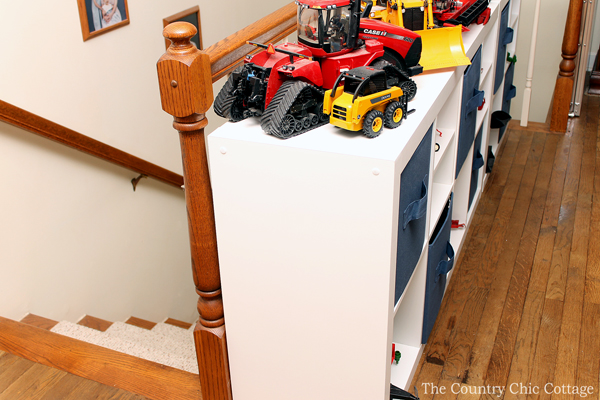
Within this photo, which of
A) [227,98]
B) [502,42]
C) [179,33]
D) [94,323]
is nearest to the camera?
[179,33]

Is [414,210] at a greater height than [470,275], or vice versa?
[414,210]

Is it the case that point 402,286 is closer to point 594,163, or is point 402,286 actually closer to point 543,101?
point 594,163

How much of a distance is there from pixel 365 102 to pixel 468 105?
2.96 ft

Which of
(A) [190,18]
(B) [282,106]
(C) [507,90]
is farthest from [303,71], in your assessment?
(C) [507,90]

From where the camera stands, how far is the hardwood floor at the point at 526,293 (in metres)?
1.87

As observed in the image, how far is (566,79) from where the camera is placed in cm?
338

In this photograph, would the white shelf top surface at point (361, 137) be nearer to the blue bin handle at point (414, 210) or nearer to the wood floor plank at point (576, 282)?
the blue bin handle at point (414, 210)

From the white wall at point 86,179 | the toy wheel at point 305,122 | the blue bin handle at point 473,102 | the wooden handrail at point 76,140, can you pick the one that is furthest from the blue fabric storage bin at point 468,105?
the white wall at point 86,179

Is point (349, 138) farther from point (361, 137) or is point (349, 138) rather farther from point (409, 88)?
point (409, 88)

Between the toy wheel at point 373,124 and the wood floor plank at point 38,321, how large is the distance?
1681 millimetres

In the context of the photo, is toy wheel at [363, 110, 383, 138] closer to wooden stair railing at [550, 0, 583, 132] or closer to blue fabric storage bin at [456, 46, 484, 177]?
blue fabric storage bin at [456, 46, 484, 177]

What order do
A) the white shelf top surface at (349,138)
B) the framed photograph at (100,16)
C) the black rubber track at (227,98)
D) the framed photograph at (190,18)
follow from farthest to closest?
1. the framed photograph at (190,18)
2. the framed photograph at (100,16)
3. the black rubber track at (227,98)
4. the white shelf top surface at (349,138)

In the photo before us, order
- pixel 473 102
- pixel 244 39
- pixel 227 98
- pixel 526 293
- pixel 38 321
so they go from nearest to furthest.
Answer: pixel 227 98, pixel 244 39, pixel 473 102, pixel 526 293, pixel 38 321

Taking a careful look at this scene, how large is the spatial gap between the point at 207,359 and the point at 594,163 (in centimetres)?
244
